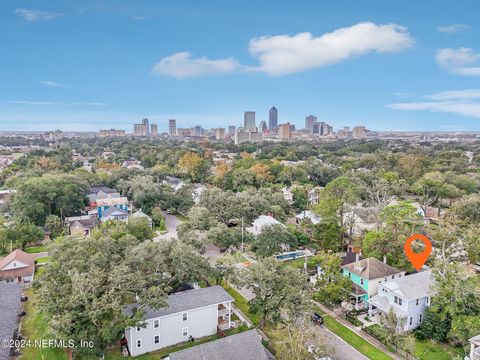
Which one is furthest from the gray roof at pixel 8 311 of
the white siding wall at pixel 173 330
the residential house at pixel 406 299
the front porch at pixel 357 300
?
the residential house at pixel 406 299

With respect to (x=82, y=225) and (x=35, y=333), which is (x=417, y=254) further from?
(x=82, y=225)

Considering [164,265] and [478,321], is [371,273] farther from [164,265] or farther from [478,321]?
[164,265]

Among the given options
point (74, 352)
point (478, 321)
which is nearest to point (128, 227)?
point (74, 352)

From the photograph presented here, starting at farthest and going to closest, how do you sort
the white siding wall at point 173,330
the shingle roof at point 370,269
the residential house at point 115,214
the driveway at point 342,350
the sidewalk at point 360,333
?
the residential house at point 115,214 → the shingle roof at point 370,269 → the sidewalk at point 360,333 → the white siding wall at point 173,330 → the driveway at point 342,350

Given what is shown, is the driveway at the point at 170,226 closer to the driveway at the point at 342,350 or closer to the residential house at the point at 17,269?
the residential house at the point at 17,269

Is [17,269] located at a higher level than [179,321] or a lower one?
lower

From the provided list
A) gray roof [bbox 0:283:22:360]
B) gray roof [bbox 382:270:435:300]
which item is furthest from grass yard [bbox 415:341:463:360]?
gray roof [bbox 0:283:22:360]

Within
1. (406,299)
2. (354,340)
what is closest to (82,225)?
(354,340)
